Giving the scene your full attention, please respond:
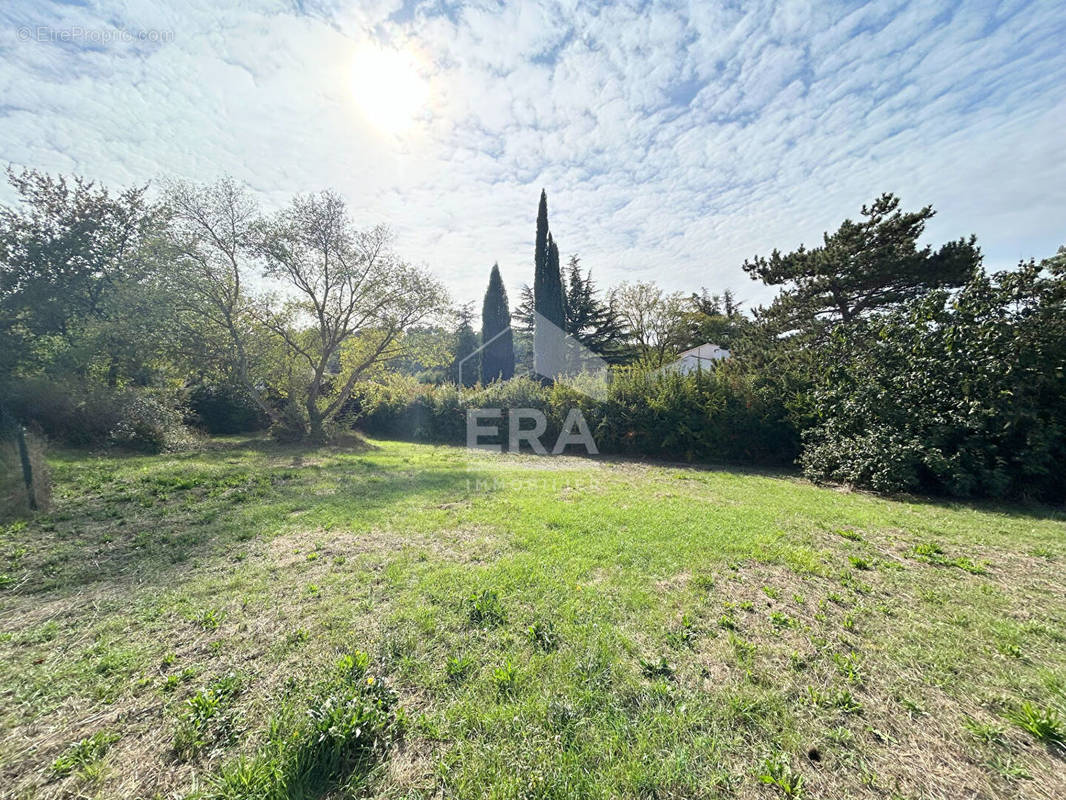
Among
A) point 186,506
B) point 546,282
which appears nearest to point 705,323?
point 546,282

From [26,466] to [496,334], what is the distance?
2695 cm

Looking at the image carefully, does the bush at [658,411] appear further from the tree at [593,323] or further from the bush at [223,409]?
the tree at [593,323]

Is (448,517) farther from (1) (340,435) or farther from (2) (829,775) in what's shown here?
(1) (340,435)

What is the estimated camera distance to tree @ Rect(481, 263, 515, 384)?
3050 cm

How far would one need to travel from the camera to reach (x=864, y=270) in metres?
10.8

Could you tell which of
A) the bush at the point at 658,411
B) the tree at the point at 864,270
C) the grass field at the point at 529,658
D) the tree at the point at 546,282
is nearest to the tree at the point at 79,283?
the bush at the point at 658,411

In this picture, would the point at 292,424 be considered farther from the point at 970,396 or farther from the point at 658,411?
the point at 970,396

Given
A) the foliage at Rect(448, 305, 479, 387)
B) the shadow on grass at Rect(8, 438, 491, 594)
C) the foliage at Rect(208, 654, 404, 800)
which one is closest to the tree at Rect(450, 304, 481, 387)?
the foliage at Rect(448, 305, 479, 387)

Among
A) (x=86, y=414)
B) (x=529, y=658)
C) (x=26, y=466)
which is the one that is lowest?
(x=529, y=658)

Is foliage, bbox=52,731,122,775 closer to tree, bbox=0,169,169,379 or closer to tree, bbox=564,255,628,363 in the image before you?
tree, bbox=0,169,169,379

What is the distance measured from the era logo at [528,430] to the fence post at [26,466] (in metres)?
9.65

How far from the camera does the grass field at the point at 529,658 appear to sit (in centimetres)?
157

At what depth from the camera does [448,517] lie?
200 inches

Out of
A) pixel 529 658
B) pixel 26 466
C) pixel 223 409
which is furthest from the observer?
pixel 223 409
